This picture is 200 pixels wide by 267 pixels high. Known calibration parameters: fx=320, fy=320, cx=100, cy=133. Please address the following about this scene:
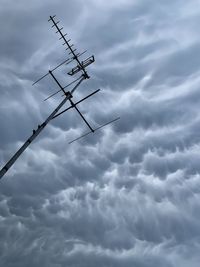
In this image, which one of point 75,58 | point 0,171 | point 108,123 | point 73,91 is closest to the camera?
point 0,171

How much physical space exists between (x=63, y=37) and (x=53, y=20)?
157 cm

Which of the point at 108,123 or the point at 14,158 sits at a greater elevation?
the point at 108,123

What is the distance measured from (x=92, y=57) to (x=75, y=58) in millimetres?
1482

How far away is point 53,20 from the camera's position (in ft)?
87.2

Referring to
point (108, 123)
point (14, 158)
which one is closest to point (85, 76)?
point (108, 123)

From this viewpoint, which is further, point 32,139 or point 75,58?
point 75,58

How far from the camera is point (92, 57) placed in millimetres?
26734

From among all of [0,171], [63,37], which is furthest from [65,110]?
[0,171]

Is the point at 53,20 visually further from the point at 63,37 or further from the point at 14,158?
the point at 14,158

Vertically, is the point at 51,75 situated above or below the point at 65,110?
above

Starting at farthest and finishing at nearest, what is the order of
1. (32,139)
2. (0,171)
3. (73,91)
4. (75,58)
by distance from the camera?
(75,58)
(73,91)
(32,139)
(0,171)

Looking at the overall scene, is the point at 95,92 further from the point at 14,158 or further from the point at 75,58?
the point at 14,158

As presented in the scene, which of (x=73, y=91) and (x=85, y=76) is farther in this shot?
(x=85, y=76)

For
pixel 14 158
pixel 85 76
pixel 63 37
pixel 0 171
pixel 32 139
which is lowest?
pixel 0 171
